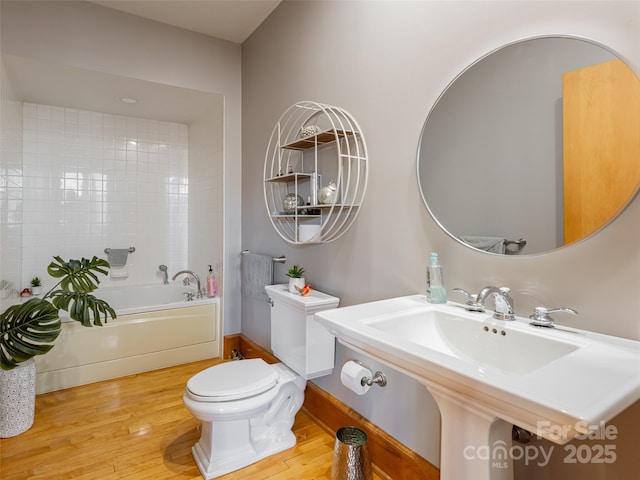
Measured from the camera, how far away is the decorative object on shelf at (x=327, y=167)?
176cm

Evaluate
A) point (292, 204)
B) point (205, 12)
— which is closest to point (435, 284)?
point (292, 204)

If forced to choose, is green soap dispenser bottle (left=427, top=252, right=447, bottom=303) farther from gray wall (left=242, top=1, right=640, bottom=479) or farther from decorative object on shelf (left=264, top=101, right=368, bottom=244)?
decorative object on shelf (left=264, top=101, right=368, bottom=244)

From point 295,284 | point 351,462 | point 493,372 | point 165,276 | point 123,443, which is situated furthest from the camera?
point 165,276

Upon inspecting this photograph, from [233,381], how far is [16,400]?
4.29 ft

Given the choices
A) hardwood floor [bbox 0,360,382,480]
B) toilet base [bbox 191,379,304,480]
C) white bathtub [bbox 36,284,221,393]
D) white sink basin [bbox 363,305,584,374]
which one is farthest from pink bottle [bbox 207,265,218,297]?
white sink basin [bbox 363,305,584,374]

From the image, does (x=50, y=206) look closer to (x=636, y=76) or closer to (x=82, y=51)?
(x=82, y=51)

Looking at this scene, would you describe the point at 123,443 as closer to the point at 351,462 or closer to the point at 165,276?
the point at 351,462

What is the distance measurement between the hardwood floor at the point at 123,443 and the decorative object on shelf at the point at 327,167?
1.12 meters

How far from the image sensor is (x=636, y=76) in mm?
897

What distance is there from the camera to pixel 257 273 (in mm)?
2590

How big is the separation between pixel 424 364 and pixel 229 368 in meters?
1.34

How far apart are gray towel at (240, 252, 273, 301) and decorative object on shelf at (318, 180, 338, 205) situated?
2.66ft

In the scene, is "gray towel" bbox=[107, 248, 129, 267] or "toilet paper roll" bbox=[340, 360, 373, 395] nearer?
"toilet paper roll" bbox=[340, 360, 373, 395]

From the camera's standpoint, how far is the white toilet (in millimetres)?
1602
